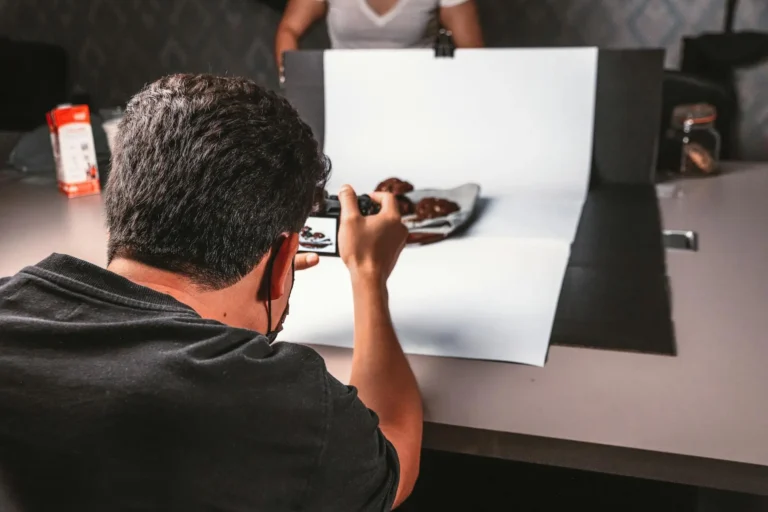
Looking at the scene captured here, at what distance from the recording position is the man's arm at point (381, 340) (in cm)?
73

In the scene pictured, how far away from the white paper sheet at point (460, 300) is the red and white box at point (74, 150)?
715mm

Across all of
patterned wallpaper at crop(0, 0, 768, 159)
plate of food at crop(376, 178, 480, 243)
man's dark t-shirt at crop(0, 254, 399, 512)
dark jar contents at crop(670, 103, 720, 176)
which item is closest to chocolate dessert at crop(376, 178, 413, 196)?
plate of food at crop(376, 178, 480, 243)

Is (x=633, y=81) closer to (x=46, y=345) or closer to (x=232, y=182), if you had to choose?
(x=232, y=182)

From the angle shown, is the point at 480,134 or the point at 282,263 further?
the point at 480,134

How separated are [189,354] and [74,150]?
4.06 feet

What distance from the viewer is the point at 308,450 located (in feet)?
1.81

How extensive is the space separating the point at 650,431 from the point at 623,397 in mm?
58

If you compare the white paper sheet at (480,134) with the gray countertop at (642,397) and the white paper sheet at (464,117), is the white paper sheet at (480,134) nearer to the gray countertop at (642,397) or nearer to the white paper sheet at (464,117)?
the white paper sheet at (464,117)

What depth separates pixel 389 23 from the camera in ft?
7.18

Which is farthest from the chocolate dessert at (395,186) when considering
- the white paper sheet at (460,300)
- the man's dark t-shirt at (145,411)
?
the man's dark t-shirt at (145,411)

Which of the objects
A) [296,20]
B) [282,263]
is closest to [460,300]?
[282,263]

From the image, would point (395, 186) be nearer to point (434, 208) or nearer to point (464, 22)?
point (434, 208)

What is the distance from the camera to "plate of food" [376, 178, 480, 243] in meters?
1.26

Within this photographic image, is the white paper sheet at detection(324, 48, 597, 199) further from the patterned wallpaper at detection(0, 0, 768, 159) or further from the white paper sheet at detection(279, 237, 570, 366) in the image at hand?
the patterned wallpaper at detection(0, 0, 768, 159)
